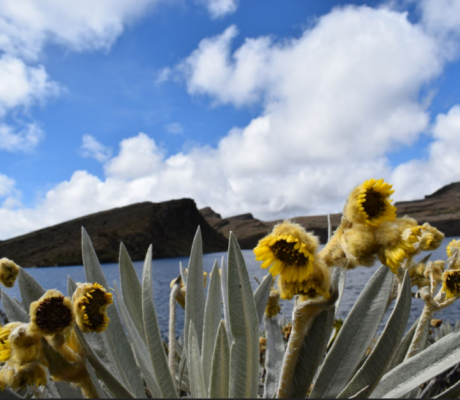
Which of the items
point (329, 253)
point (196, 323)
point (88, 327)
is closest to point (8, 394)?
point (88, 327)

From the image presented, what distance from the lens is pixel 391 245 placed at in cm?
86

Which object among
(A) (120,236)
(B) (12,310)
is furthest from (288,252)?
(A) (120,236)

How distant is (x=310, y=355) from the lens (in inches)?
42.4

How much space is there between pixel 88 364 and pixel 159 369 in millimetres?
222

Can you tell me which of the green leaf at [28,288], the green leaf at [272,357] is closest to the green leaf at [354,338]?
the green leaf at [272,357]

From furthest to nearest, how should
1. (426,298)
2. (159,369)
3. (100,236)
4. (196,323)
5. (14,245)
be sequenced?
(100,236) → (14,245) → (196,323) → (426,298) → (159,369)

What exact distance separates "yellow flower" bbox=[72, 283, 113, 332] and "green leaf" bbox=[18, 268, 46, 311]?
63 centimetres

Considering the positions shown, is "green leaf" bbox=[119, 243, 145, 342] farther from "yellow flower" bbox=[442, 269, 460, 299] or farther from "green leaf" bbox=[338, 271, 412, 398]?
"yellow flower" bbox=[442, 269, 460, 299]

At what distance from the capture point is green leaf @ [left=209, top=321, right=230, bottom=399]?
0.99 meters

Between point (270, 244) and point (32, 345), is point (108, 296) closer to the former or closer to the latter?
point (32, 345)

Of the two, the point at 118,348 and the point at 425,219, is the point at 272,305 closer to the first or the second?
the point at 118,348

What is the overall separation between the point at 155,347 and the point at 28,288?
62cm

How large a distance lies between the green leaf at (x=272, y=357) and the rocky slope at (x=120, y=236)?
212 ft

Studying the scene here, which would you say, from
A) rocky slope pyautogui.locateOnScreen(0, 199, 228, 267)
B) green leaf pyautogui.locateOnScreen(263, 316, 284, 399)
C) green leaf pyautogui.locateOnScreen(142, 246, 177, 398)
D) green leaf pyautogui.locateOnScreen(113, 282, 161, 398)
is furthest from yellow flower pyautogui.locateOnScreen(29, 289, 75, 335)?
rocky slope pyautogui.locateOnScreen(0, 199, 228, 267)
